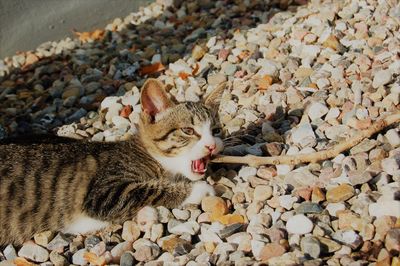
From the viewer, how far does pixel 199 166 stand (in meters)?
3.80

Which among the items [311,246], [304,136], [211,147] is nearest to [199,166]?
[211,147]

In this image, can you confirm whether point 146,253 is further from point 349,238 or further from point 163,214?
point 349,238

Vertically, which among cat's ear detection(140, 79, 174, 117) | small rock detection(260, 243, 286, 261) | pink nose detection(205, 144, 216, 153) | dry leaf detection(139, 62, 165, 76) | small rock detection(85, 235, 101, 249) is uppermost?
cat's ear detection(140, 79, 174, 117)

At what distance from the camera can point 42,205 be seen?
3.64 m

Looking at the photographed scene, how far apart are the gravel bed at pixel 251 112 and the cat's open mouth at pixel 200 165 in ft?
0.33

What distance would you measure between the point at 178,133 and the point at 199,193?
0.40m

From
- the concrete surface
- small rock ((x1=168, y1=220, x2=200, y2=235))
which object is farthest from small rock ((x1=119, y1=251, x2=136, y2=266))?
the concrete surface

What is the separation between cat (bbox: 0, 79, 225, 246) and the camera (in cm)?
361

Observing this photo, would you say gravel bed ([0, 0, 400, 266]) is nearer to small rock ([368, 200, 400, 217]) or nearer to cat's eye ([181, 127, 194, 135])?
small rock ([368, 200, 400, 217])

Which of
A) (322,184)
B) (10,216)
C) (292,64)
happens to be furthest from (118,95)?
(322,184)

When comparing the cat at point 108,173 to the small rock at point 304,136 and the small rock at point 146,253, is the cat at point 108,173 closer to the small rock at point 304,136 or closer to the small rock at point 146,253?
the small rock at point 146,253

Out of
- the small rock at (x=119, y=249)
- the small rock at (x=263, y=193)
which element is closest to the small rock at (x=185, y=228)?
the small rock at (x=119, y=249)

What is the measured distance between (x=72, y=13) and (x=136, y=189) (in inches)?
125

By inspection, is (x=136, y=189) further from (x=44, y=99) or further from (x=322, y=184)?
(x=44, y=99)
